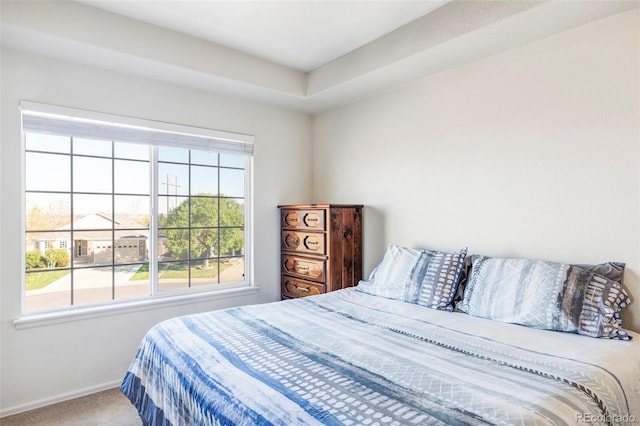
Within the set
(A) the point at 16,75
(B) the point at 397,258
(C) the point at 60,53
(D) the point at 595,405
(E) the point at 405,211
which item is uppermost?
(C) the point at 60,53

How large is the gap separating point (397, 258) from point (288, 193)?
1.50 m

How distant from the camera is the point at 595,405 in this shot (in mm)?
1223

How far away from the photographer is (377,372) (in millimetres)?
1379

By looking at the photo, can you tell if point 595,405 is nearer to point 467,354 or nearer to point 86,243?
point 467,354

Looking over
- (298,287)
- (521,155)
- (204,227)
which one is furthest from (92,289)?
(521,155)

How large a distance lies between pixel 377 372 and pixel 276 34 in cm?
236

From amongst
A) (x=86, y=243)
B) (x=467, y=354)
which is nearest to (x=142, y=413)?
(x=86, y=243)

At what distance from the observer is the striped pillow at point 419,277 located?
2303 mm

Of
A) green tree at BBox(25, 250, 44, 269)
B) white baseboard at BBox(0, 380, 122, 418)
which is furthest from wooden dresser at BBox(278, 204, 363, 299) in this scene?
green tree at BBox(25, 250, 44, 269)

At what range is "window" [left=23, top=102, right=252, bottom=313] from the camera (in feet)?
8.24

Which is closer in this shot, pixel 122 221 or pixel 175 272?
pixel 122 221

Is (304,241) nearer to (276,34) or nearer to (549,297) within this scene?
(276,34)

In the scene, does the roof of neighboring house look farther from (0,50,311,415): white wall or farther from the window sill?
the window sill

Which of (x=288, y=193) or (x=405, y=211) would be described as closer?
(x=405, y=211)
